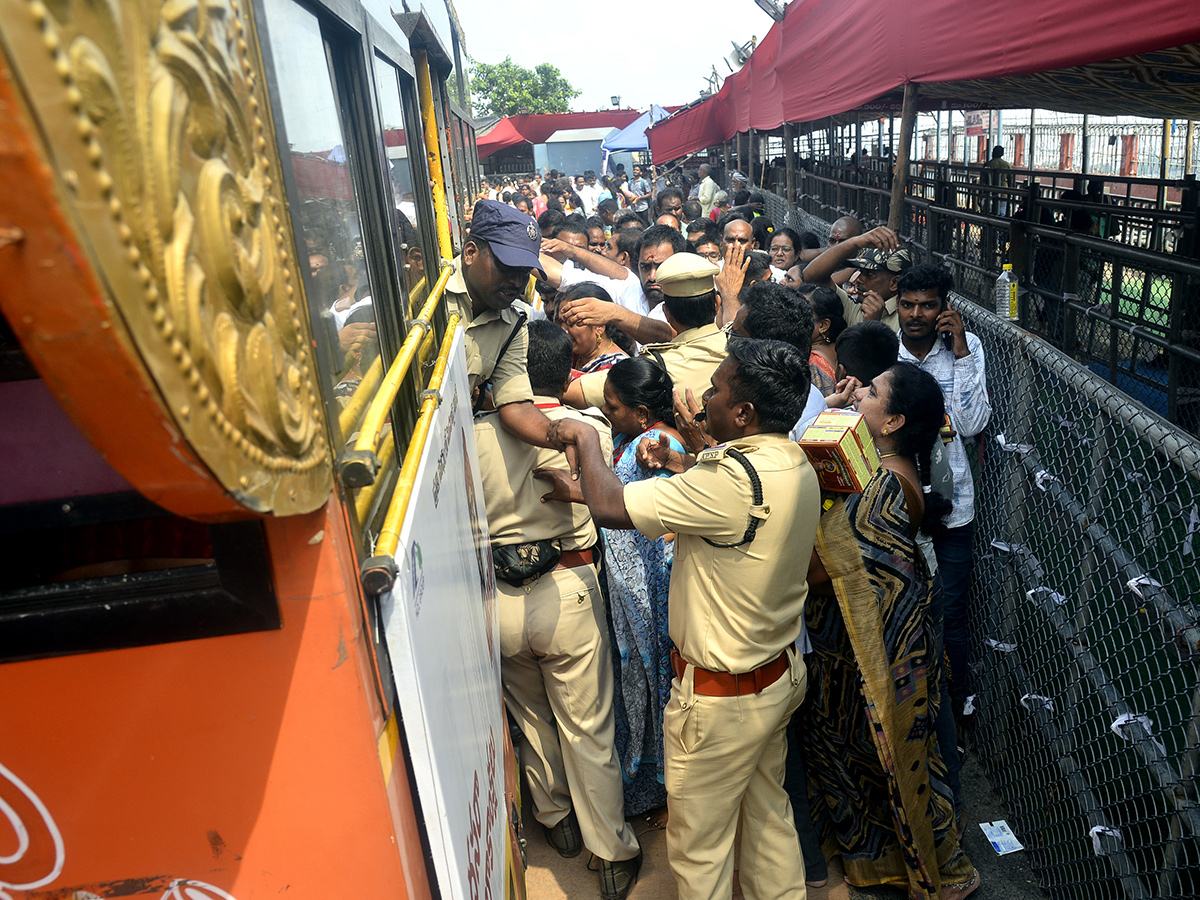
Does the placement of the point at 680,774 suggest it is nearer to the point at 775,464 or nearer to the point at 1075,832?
the point at 775,464

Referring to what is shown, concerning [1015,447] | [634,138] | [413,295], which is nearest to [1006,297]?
[1015,447]

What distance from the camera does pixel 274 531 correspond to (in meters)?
0.86

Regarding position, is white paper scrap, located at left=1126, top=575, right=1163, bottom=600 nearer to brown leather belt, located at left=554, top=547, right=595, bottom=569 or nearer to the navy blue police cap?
brown leather belt, located at left=554, top=547, right=595, bottom=569

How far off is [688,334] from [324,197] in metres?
2.38

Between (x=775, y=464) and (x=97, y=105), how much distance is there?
1924mm

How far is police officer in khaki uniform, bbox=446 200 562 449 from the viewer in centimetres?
271

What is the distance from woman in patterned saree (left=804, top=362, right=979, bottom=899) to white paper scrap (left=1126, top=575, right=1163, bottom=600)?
57 cm

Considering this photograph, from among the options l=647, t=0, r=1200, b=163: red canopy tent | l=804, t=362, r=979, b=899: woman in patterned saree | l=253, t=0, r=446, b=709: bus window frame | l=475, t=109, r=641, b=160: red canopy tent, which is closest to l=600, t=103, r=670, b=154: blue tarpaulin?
l=475, t=109, r=641, b=160: red canopy tent

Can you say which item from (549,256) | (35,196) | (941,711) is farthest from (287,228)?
(549,256)

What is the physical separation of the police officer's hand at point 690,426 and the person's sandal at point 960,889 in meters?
1.68

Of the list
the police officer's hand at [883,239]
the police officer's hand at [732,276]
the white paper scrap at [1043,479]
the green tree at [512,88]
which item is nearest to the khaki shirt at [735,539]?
the white paper scrap at [1043,479]

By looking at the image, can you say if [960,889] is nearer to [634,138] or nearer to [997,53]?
[997,53]

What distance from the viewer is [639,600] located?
3.15 metres

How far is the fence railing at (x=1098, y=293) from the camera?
385 centimetres
